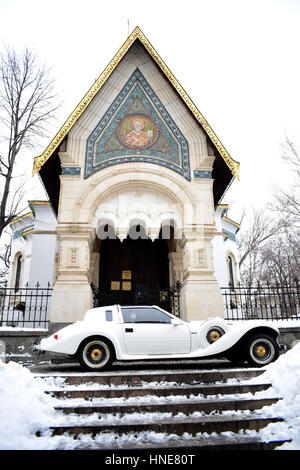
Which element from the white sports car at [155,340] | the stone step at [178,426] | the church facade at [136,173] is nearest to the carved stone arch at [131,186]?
the church facade at [136,173]

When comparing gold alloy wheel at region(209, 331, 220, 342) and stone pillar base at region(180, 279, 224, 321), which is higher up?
stone pillar base at region(180, 279, 224, 321)

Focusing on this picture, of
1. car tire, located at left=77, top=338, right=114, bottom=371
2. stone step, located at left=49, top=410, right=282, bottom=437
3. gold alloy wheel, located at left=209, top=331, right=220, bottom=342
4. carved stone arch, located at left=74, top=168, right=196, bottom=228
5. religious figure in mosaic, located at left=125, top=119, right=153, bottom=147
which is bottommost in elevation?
stone step, located at left=49, top=410, right=282, bottom=437

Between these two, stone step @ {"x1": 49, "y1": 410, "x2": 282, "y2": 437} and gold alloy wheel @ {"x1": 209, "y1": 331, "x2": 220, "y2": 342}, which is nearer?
stone step @ {"x1": 49, "y1": 410, "x2": 282, "y2": 437}

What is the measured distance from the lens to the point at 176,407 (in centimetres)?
464

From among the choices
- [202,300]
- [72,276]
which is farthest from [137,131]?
[202,300]

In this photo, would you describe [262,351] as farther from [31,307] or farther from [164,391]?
[31,307]

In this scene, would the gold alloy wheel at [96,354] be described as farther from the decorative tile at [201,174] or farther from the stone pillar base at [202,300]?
the decorative tile at [201,174]

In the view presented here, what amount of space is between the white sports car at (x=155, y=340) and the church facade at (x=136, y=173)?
3147 millimetres

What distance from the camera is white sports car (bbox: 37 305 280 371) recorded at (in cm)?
641

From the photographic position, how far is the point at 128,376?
5.75m

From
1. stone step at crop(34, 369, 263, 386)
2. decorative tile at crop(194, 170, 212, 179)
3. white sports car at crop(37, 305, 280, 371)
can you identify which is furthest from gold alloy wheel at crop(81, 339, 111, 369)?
decorative tile at crop(194, 170, 212, 179)

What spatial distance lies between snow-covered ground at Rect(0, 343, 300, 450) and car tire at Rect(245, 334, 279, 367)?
117cm

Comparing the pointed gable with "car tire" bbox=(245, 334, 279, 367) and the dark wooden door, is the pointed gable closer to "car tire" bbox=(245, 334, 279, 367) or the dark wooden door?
the dark wooden door
